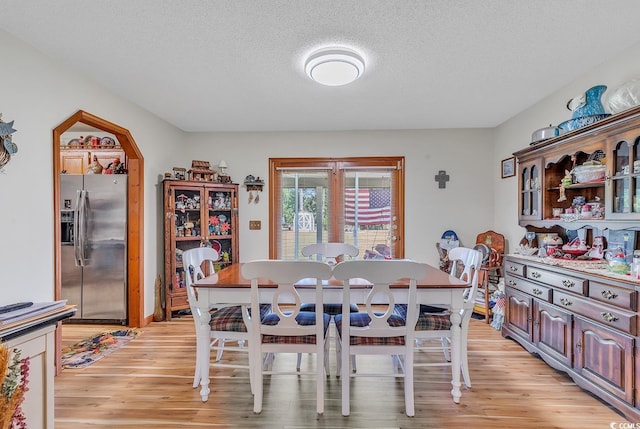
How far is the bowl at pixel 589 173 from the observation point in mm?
2234

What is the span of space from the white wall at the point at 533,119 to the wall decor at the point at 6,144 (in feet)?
13.0

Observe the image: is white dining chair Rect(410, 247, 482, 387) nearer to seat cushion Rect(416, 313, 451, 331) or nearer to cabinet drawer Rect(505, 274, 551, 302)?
seat cushion Rect(416, 313, 451, 331)

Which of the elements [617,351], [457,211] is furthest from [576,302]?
[457,211]

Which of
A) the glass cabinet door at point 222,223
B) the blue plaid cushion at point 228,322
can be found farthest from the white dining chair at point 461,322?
the glass cabinet door at point 222,223

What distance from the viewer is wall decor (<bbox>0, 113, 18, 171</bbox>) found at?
1.93 meters

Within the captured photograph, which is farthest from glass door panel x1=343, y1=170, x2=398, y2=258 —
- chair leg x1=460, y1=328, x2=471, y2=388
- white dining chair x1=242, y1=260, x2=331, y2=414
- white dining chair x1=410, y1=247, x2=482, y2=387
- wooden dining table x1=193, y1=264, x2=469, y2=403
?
white dining chair x1=242, y1=260, x2=331, y2=414

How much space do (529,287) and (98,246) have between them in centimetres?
428

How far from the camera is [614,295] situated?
73.2 inches

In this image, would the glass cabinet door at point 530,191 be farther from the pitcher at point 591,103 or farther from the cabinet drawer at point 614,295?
the cabinet drawer at point 614,295

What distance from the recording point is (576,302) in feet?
6.95

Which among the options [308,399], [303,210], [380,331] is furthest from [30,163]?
[303,210]

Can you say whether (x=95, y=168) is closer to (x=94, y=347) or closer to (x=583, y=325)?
(x=94, y=347)

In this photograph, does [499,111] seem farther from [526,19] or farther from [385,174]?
[526,19]

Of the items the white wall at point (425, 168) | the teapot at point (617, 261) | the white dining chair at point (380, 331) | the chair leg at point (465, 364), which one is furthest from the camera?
the white wall at point (425, 168)
